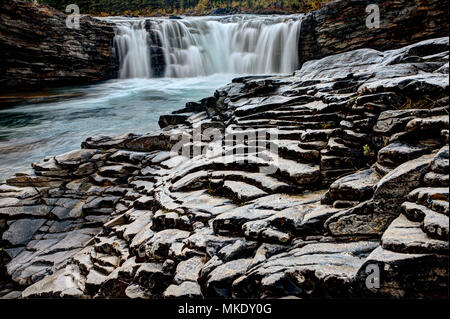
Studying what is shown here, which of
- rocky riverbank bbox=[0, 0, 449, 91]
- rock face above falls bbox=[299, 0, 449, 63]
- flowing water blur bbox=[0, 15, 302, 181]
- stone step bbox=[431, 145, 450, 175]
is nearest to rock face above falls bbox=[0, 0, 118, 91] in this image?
rocky riverbank bbox=[0, 0, 449, 91]

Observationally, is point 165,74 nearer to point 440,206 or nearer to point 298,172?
point 298,172

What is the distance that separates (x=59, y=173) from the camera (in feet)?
26.8

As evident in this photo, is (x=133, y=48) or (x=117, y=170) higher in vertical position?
(x=133, y=48)

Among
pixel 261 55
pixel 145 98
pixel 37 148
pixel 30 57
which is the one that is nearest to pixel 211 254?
pixel 37 148

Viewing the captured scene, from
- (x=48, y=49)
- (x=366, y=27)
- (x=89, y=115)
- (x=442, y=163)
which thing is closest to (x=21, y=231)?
(x=442, y=163)

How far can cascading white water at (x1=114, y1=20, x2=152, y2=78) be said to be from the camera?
67.4ft

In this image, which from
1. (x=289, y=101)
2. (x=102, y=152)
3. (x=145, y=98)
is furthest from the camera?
(x=145, y=98)

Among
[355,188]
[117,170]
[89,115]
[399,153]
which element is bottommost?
[117,170]

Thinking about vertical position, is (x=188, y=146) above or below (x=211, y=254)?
above

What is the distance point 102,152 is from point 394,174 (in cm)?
852

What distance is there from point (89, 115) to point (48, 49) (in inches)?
309

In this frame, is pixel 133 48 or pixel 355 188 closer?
pixel 355 188

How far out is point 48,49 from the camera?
60.0 ft

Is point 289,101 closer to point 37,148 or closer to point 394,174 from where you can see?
point 394,174
